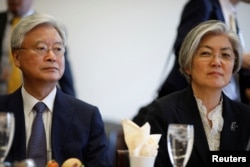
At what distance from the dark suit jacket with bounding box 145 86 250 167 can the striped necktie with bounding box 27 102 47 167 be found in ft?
1.52

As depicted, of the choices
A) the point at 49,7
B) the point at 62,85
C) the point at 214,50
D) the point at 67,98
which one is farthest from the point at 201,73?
the point at 49,7

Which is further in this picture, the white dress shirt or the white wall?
the white wall

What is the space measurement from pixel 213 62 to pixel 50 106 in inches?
29.9

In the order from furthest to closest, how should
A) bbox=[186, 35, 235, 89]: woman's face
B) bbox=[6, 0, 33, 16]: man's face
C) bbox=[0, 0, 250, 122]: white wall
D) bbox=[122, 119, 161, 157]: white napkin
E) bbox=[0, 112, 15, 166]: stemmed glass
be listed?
bbox=[0, 0, 250, 122]: white wall → bbox=[6, 0, 33, 16]: man's face → bbox=[186, 35, 235, 89]: woman's face → bbox=[122, 119, 161, 157]: white napkin → bbox=[0, 112, 15, 166]: stemmed glass

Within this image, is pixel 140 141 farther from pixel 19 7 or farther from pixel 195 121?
pixel 19 7

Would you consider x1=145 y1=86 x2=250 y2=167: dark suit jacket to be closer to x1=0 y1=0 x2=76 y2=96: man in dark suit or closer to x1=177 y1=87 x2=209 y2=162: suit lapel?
x1=177 y1=87 x2=209 y2=162: suit lapel

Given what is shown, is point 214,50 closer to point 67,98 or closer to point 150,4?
point 67,98

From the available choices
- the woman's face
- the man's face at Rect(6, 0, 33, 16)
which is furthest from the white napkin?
the man's face at Rect(6, 0, 33, 16)

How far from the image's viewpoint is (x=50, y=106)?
2316 mm

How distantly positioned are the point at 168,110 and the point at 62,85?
1293 mm

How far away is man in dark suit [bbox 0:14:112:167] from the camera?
7.25 feet

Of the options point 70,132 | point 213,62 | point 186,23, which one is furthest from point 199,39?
point 70,132

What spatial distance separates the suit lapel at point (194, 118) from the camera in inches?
90.2

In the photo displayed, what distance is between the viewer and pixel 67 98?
237cm
